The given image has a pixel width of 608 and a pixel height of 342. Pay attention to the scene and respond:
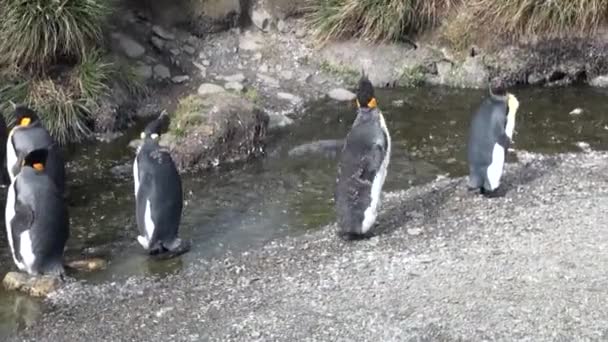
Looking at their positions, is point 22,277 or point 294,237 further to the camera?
point 294,237

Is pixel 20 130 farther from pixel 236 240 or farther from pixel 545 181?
pixel 545 181

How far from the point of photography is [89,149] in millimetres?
11203

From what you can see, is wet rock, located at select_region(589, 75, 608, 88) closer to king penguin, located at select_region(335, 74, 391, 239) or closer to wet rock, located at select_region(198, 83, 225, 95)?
wet rock, located at select_region(198, 83, 225, 95)

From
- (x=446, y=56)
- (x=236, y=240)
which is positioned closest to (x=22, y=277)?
(x=236, y=240)

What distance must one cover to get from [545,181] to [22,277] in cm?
448

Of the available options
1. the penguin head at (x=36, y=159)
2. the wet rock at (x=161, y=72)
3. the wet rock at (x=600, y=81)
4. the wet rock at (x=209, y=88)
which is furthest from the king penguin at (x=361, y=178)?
the wet rock at (x=600, y=81)

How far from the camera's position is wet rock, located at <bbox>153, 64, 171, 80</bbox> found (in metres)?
13.1

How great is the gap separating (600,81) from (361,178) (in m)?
5.82

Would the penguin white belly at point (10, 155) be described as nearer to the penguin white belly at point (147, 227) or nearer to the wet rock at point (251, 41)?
the penguin white belly at point (147, 227)

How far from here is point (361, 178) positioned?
8383 mm

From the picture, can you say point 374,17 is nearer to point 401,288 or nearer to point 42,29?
point 42,29

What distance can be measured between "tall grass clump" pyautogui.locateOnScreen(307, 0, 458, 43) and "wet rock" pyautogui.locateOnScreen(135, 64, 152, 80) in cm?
223

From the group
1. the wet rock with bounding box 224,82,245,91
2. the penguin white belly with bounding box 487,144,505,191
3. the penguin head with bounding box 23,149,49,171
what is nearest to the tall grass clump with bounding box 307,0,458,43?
the wet rock with bounding box 224,82,245,91

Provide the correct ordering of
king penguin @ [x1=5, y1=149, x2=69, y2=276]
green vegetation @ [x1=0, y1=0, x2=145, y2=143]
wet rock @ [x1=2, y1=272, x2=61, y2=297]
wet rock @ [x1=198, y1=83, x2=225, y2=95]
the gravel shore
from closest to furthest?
the gravel shore
wet rock @ [x1=2, y1=272, x2=61, y2=297]
king penguin @ [x1=5, y1=149, x2=69, y2=276]
green vegetation @ [x1=0, y1=0, x2=145, y2=143]
wet rock @ [x1=198, y1=83, x2=225, y2=95]
